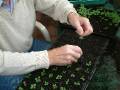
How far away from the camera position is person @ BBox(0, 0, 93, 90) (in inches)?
40.8

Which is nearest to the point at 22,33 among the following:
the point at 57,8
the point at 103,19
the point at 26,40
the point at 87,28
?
the point at 26,40

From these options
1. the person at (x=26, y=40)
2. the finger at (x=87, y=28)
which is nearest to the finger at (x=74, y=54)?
the person at (x=26, y=40)

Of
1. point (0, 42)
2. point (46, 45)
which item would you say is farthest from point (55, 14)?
point (0, 42)

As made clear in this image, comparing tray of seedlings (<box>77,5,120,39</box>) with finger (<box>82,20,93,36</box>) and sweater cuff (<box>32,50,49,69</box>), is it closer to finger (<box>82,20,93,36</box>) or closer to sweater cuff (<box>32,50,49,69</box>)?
finger (<box>82,20,93,36</box>)

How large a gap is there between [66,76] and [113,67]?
0.20 m

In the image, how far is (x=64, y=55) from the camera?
108cm

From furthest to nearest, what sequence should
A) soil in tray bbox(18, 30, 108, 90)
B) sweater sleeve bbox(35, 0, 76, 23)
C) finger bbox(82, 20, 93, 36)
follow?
1. sweater sleeve bbox(35, 0, 76, 23)
2. finger bbox(82, 20, 93, 36)
3. soil in tray bbox(18, 30, 108, 90)

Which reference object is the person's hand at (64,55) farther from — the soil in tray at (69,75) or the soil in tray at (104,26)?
the soil in tray at (104,26)

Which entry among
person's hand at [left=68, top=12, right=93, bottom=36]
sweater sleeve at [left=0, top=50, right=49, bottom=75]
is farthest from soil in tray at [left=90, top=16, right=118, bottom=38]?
sweater sleeve at [left=0, top=50, right=49, bottom=75]

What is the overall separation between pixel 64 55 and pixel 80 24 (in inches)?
6.9

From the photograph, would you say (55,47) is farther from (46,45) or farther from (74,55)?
(46,45)

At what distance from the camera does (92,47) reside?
1.17m

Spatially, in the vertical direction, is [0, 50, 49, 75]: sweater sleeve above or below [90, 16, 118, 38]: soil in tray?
above

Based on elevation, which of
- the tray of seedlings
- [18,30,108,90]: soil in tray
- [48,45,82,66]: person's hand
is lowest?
[18,30,108,90]: soil in tray
